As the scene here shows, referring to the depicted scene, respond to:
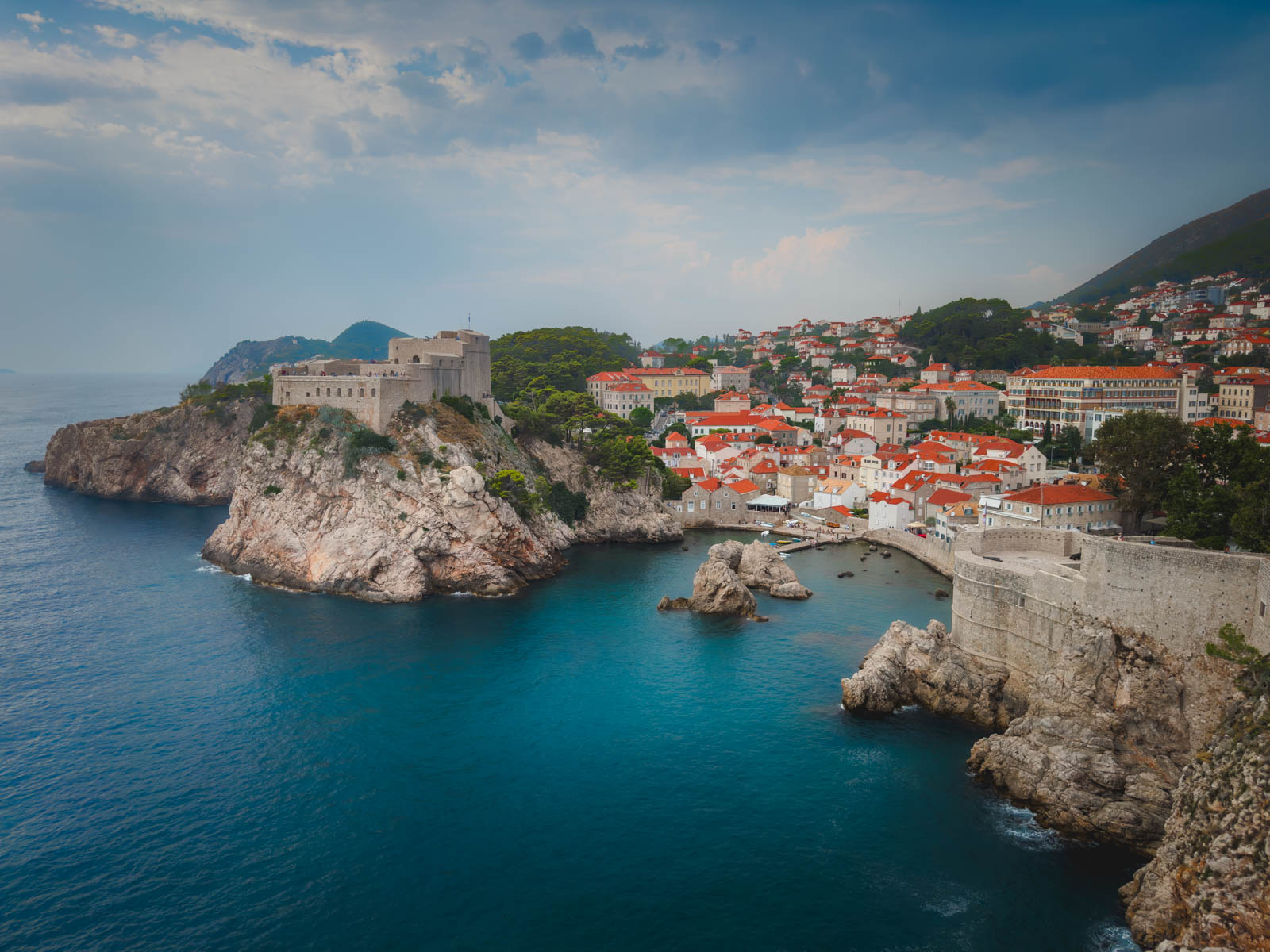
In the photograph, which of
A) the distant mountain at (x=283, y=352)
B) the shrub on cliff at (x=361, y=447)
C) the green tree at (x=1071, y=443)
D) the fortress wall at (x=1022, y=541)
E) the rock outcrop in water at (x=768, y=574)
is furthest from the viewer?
the distant mountain at (x=283, y=352)

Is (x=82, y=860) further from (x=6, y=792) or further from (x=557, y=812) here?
(x=557, y=812)

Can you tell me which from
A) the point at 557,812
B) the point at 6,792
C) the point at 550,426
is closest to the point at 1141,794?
the point at 557,812

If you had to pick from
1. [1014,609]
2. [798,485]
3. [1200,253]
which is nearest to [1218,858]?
[1014,609]

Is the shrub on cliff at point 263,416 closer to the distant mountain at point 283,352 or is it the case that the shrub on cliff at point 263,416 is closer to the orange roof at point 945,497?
the orange roof at point 945,497

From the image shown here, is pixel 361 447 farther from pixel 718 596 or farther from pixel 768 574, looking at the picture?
pixel 768 574

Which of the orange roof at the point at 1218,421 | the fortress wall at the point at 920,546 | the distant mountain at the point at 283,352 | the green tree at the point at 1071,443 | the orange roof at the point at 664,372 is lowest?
the fortress wall at the point at 920,546

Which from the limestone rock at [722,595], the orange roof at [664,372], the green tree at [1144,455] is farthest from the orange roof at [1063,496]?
the orange roof at [664,372]
